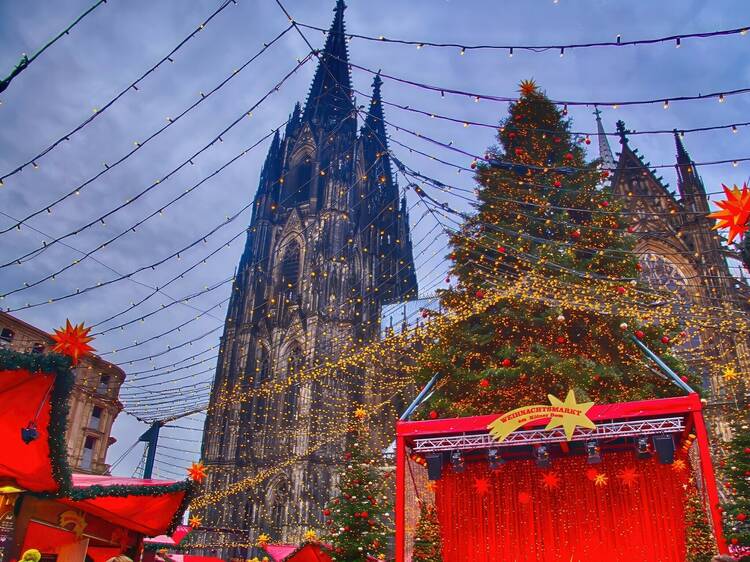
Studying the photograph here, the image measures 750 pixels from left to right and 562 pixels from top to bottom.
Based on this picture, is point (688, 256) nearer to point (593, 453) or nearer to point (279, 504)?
point (593, 453)

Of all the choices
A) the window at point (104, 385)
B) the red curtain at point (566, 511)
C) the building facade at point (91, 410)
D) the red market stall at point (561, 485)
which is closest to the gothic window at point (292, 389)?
the building facade at point (91, 410)

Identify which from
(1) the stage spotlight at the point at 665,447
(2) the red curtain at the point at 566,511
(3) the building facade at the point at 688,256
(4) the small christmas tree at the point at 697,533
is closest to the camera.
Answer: (4) the small christmas tree at the point at 697,533

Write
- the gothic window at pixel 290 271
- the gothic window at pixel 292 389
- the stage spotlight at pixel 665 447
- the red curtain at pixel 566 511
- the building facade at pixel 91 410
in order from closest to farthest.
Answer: the stage spotlight at pixel 665 447, the red curtain at pixel 566 511, the building facade at pixel 91 410, the gothic window at pixel 292 389, the gothic window at pixel 290 271

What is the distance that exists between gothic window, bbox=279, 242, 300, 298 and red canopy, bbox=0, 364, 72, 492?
25042 mm

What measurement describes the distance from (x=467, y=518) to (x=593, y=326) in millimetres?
4211

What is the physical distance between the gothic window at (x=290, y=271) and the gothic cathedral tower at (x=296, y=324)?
0.21 ft

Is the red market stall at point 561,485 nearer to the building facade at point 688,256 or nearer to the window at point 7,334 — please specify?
the building facade at point 688,256

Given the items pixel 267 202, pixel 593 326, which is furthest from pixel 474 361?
pixel 267 202

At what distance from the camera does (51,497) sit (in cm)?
502

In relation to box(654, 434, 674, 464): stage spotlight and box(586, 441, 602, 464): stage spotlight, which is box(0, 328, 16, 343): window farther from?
box(654, 434, 674, 464): stage spotlight

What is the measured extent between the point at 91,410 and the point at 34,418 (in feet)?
75.5

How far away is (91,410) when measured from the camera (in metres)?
→ 24.9

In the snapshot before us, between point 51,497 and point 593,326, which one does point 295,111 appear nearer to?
point 593,326

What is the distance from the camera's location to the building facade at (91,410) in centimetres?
2348
